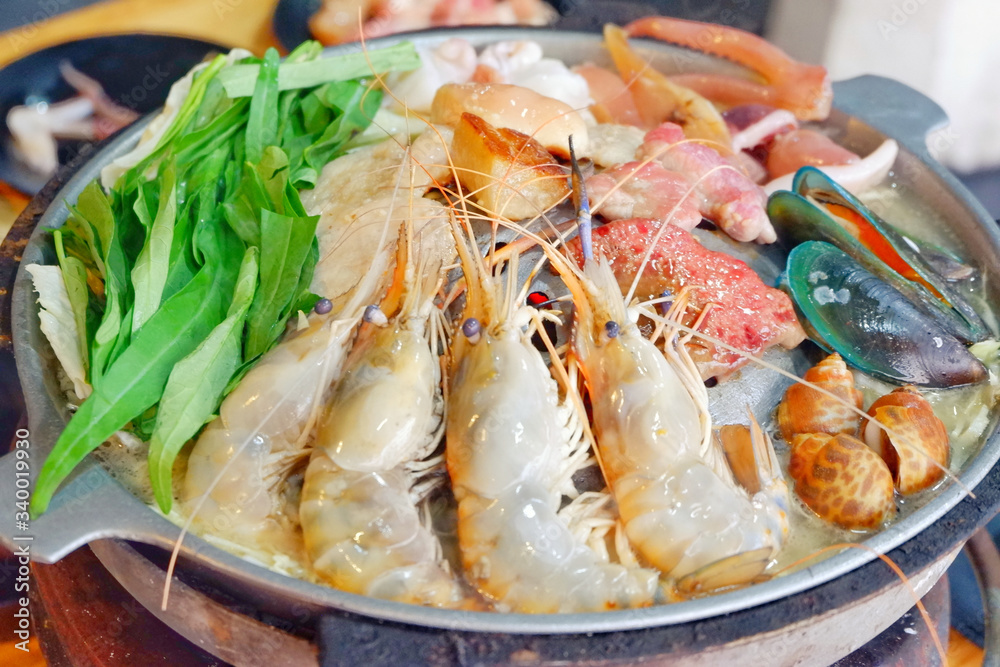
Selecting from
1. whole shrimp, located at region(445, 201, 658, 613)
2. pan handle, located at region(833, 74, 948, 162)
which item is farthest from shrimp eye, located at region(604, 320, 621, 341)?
pan handle, located at region(833, 74, 948, 162)

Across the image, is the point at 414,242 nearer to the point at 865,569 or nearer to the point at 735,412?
the point at 735,412

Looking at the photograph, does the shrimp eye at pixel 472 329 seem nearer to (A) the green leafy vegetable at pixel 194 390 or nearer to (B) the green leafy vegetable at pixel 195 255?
(B) the green leafy vegetable at pixel 195 255

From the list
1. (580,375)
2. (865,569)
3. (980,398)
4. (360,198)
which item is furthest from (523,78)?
(865,569)

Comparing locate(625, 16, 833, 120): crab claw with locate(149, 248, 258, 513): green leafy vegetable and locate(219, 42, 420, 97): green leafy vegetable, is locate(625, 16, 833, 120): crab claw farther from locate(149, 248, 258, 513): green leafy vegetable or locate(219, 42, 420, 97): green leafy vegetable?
locate(149, 248, 258, 513): green leafy vegetable

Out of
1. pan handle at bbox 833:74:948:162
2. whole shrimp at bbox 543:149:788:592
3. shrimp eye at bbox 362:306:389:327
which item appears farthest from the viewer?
pan handle at bbox 833:74:948:162

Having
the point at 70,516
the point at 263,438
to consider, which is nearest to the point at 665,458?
the point at 263,438
